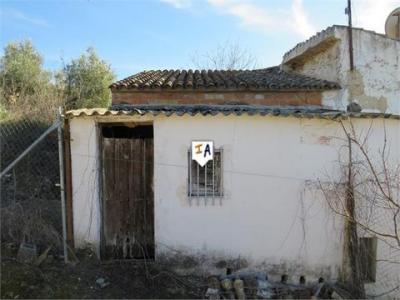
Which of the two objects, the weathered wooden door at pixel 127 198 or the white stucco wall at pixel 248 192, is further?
the weathered wooden door at pixel 127 198

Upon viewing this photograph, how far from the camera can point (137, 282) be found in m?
6.79

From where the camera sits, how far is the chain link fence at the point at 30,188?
7.07 meters

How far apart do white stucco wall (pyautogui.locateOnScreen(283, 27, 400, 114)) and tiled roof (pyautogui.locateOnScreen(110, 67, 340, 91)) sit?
316 mm

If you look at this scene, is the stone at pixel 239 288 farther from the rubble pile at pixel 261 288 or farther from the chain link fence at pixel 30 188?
the chain link fence at pixel 30 188

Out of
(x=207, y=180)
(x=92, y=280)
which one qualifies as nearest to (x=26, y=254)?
(x=92, y=280)

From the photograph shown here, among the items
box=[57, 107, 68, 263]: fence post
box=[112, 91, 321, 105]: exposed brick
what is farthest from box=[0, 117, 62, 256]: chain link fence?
box=[112, 91, 321, 105]: exposed brick

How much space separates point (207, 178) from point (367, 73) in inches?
193

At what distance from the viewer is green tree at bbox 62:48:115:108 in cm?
1998

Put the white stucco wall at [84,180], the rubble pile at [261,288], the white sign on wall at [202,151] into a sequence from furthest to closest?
the white sign on wall at [202,151], the white stucco wall at [84,180], the rubble pile at [261,288]

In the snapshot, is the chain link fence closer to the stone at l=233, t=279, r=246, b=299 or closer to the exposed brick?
the exposed brick

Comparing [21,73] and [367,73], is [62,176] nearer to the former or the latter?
[367,73]

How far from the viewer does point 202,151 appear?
741 cm

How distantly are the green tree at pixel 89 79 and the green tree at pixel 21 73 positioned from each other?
1087mm

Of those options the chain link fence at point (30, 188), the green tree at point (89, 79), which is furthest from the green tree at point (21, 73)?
the chain link fence at point (30, 188)
